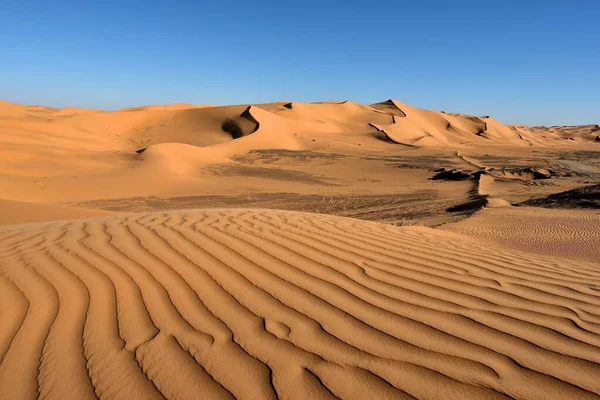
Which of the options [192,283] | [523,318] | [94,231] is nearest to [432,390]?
[523,318]

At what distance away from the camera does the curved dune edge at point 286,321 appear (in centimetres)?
175

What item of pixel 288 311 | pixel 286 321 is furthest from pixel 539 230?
pixel 286 321

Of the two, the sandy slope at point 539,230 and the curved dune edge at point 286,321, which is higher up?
the curved dune edge at point 286,321

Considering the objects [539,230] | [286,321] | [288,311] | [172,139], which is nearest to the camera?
[286,321]

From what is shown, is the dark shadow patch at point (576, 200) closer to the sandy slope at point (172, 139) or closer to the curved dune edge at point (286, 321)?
the curved dune edge at point (286, 321)

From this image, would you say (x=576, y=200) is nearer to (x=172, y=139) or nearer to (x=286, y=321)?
(x=286, y=321)

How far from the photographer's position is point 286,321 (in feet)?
7.41

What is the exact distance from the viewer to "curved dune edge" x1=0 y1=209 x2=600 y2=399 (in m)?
1.75

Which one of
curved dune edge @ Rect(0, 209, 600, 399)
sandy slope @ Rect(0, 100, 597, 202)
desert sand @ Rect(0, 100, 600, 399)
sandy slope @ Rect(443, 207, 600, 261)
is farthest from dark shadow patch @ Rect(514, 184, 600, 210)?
sandy slope @ Rect(0, 100, 597, 202)

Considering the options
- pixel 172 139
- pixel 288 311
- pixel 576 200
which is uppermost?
pixel 288 311

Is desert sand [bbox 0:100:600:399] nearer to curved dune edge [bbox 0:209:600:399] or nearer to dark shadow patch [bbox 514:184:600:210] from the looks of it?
curved dune edge [bbox 0:209:600:399]

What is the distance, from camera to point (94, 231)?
4246 mm

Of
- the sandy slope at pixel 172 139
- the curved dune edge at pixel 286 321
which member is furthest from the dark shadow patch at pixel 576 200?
the sandy slope at pixel 172 139

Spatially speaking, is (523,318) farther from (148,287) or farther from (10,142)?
(10,142)
